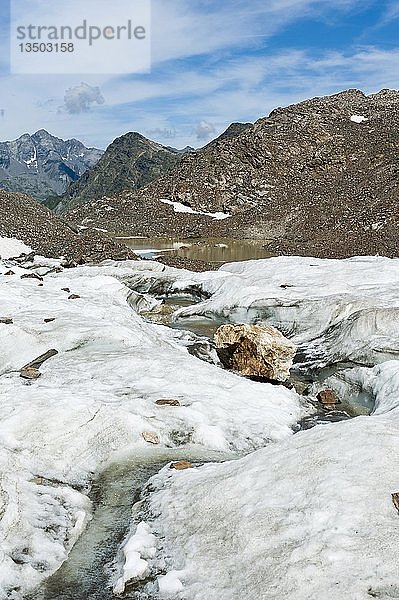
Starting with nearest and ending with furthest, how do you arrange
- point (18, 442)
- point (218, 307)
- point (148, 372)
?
point (18, 442)
point (148, 372)
point (218, 307)

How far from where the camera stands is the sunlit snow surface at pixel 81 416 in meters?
7.72

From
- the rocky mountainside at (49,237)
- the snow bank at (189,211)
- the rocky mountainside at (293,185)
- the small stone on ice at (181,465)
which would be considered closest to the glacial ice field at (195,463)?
the small stone on ice at (181,465)

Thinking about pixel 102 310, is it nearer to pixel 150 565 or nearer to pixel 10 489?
pixel 10 489

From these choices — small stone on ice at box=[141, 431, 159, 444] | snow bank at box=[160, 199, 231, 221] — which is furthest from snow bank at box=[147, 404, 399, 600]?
snow bank at box=[160, 199, 231, 221]

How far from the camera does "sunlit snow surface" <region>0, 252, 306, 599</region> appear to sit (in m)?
7.72

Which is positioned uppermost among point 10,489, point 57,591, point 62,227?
point 62,227

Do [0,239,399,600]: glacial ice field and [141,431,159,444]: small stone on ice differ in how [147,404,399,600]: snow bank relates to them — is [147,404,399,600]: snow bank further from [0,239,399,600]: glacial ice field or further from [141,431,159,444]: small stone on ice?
[141,431,159,444]: small stone on ice

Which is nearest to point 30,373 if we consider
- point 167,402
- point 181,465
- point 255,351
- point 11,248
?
point 167,402

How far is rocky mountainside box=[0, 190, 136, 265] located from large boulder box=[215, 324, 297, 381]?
882 inches


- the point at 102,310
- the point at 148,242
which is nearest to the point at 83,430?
the point at 102,310

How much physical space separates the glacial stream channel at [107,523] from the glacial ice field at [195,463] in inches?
2.2

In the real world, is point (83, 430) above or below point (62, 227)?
below

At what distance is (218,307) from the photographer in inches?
1060

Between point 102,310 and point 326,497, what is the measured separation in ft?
53.7
